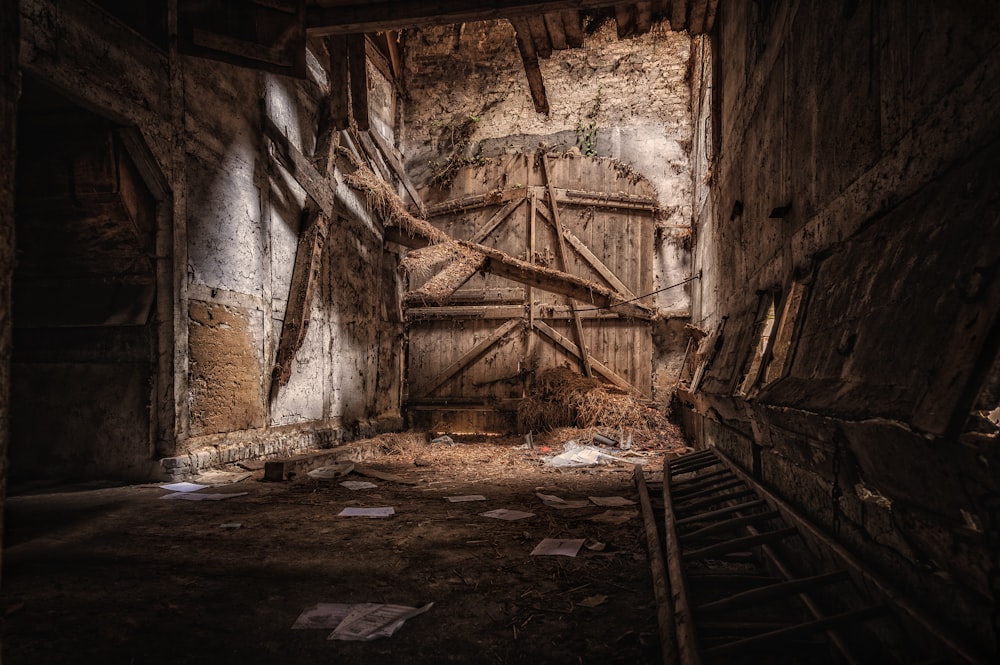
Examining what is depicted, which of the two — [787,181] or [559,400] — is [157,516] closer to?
[787,181]

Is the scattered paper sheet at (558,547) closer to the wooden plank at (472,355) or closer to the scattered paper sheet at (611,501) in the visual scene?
the scattered paper sheet at (611,501)

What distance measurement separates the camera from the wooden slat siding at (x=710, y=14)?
5.83 meters

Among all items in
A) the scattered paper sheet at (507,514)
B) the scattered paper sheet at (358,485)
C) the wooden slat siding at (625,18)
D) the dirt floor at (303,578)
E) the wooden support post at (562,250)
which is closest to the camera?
the dirt floor at (303,578)

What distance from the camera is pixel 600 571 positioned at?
281cm

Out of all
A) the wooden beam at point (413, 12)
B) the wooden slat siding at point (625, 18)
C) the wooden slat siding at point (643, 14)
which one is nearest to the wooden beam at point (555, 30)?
the wooden slat siding at point (625, 18)

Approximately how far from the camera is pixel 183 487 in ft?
15.6

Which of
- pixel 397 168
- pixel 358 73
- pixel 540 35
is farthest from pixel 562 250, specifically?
Result: pixel 358 73

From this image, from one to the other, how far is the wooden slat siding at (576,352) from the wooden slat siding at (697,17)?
509 cm

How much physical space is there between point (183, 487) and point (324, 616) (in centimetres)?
325

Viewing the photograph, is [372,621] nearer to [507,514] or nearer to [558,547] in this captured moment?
[558,547]

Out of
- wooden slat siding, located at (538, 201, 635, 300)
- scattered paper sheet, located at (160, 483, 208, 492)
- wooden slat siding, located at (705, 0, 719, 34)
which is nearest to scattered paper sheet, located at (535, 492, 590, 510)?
scattered paper sheet, located at (160, 483, 208, 492)

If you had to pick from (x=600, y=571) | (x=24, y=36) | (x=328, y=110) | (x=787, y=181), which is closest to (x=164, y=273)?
(x=24, y=36)

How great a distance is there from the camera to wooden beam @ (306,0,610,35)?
4477mm

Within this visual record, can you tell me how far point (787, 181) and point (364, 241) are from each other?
6.93m
